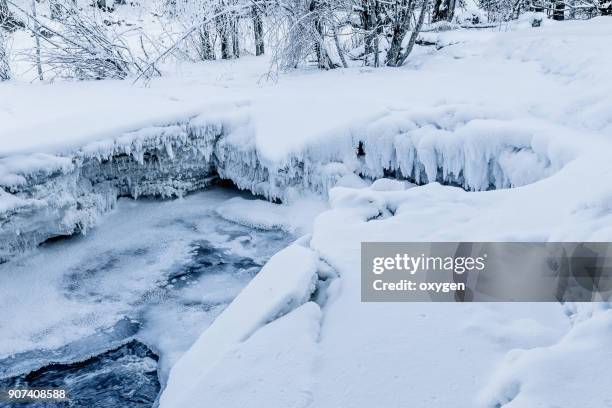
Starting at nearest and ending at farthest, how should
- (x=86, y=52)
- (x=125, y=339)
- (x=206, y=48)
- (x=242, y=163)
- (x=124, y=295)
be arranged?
(x=125, y=339)
(x=124, y=295)
(x=242, y=163)
(x=86, y=52)
(x=206, y=48)

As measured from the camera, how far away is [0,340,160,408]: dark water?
134 inches

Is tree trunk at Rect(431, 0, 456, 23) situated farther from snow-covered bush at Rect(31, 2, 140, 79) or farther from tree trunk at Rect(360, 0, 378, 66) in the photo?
snow-covered bush at Rect(31, 2, 140, 79)

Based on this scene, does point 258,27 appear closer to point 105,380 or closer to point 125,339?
point 125,339

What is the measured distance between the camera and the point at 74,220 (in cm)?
524

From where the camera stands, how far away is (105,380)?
11.8 feet

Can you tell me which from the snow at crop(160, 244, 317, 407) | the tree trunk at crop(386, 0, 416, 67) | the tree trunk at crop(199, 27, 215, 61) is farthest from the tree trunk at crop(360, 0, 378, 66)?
the snow at crop(160, 244, 317, 407)

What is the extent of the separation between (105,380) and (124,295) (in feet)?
3.49

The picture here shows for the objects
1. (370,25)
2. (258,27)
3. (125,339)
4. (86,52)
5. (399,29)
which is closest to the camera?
(125,339)

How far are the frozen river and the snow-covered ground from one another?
0.33 metres

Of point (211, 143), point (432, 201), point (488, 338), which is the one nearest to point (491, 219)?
point (432, 201)

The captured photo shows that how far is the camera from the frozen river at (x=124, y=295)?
3.69 metres

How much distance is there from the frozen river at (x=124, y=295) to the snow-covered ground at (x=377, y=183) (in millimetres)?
333

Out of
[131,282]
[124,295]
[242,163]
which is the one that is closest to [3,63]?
[242,163]

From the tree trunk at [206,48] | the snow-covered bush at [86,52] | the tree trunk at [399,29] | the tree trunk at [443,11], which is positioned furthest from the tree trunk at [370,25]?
the tree trunk at [443,11]
